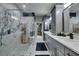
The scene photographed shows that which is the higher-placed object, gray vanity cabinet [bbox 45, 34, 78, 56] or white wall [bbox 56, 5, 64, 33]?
white wall [bbox 56, 5, 64, 33]

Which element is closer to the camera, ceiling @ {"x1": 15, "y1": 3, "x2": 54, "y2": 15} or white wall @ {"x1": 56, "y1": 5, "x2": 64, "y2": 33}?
ceiling @ {"x1": 15, "y1": 3, "x2": 54, "y2": 15}

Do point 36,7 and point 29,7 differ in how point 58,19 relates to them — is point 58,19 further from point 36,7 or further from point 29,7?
point 29,7

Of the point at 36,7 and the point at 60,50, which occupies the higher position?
the point at 36,7

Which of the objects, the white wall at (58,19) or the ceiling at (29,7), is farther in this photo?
the white wall at (58,19)

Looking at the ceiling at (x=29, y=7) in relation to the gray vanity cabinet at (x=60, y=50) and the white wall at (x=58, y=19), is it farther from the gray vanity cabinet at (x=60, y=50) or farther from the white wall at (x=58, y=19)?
the gray vanity cabinet at (x=60, y=50)

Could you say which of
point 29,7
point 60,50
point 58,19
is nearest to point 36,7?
point 29,7

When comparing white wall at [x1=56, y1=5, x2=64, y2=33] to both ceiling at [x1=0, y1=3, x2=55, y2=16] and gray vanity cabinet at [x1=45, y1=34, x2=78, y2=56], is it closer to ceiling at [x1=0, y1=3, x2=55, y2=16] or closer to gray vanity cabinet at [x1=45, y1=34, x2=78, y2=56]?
ceiling at [x1=0, y1=3, x2=55, y2=16]

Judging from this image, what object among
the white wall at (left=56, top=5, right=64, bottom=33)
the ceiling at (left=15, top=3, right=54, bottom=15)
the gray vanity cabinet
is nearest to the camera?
the gray vanity cabinet

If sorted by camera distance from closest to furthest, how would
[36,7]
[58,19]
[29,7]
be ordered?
1. [29,7]
2. [36,7]
3. [58,19]

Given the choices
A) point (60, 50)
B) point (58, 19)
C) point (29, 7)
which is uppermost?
point (29, 7)

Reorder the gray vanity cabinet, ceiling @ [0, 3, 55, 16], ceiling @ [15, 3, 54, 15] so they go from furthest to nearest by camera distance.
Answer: ceiling @ [15, 3, 54, 15]
ceiling @ [0, 3, 55, 16]
the gray vanity cabinet

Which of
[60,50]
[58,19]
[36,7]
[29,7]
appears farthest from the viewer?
[58,19]

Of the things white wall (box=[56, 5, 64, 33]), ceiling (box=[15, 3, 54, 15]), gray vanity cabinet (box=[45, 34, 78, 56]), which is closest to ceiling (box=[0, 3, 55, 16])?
ceiling (box=[15, 3, 54, 15])

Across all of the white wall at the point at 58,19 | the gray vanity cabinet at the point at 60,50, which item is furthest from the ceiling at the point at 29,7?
the gray vanity cabinet at the point at 60,50
